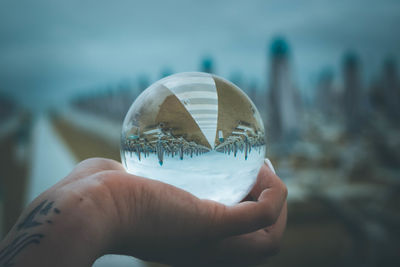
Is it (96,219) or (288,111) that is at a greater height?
(96,219)

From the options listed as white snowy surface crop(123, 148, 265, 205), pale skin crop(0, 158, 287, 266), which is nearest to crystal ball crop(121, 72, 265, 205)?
white snowy surface crop(123, 148, 265, 205)

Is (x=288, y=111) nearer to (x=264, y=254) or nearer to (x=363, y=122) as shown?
(x=363, y=122)

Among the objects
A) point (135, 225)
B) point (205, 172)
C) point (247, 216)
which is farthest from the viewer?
point (205, 172)

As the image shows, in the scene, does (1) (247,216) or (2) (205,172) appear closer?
(1) (247,216)

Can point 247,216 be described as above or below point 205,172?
below

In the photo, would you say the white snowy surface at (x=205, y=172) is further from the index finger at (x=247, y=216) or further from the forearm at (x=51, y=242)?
the forearm at (x=51, y=242)

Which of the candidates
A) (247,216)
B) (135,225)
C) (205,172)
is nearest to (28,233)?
(135,225)

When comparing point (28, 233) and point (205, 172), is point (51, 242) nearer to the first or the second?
point (28, 233)

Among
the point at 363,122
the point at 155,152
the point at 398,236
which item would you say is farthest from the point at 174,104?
the point at 363,122
